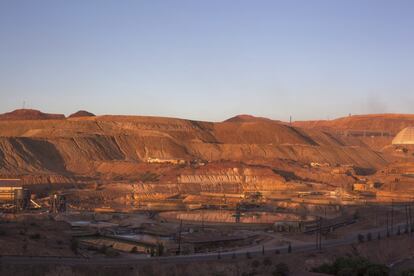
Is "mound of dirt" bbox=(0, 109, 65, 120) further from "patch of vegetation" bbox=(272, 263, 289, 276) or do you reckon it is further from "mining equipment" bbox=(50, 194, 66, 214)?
"patch of vegetation" bbox=(272, 263, 289, 276)

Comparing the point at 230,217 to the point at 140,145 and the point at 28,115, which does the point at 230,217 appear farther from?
the point at 28,115

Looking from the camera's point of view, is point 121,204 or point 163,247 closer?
point 163,247

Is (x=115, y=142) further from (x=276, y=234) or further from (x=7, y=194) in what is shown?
(x=276, y=234)

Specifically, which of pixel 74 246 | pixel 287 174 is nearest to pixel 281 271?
pixel 74 246

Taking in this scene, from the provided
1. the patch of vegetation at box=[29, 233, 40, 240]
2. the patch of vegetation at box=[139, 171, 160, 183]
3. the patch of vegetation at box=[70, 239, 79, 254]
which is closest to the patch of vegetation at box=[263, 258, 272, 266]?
the patch of vegetation at box=[70, 239, 79, 254]

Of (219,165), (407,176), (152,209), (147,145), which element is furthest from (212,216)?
(147,145)

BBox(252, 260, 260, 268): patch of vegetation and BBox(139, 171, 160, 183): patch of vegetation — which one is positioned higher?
BBox(139, 171, 160, 183): patch of vegetation
